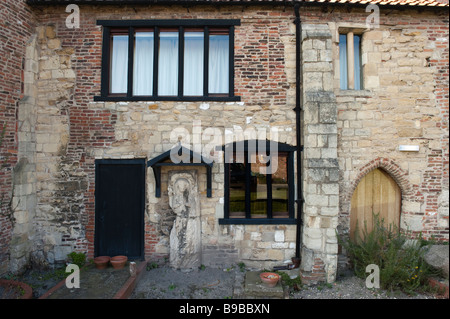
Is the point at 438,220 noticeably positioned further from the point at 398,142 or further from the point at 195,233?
the point at 195,233

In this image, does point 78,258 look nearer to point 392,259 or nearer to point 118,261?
point 118,261

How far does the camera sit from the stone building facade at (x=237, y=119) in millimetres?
6176

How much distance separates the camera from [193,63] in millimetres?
6465

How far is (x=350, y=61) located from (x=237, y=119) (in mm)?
3152

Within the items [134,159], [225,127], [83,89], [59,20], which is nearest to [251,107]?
[225,127]

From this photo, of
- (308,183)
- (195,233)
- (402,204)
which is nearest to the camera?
(308,183)

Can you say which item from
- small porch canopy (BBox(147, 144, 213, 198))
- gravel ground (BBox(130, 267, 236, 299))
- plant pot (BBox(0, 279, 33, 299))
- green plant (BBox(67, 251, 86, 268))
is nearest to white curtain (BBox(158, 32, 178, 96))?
small porch canopy (BBox(147, 144, 213, 198))

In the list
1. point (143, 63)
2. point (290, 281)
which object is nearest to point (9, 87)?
point (143, 63)

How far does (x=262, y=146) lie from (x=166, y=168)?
2299mm

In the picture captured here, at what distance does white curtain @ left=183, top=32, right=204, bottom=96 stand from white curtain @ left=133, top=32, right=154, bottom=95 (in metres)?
0.86

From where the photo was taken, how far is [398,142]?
6281mm

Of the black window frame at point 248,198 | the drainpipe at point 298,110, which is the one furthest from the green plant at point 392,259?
the black window frame at point 248,198

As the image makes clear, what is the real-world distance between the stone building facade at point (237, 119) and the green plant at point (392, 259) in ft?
2.04

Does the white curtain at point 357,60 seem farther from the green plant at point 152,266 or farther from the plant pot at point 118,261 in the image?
the plant pot at point 118,261
